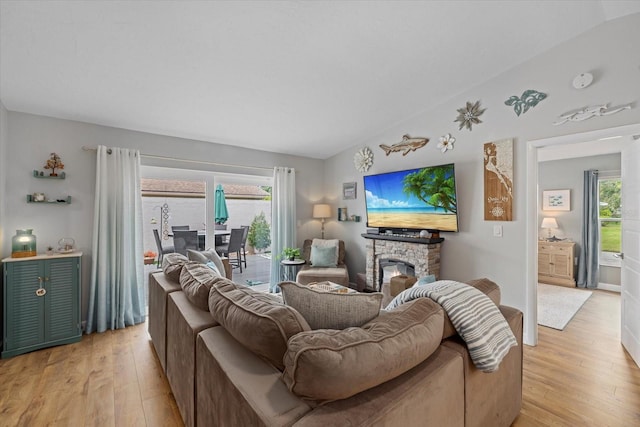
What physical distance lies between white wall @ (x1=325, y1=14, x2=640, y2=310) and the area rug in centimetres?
80

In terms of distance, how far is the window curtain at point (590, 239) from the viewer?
4.69m

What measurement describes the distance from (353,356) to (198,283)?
1235 millimetres

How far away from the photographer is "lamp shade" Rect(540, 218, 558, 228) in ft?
17.0

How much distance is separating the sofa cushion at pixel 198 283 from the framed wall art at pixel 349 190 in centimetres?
307

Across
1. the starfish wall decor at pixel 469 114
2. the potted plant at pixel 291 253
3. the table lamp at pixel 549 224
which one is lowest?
the potted plant at pixel 291 253

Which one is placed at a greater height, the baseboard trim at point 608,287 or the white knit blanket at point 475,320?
the white knit blanket at point 475,320

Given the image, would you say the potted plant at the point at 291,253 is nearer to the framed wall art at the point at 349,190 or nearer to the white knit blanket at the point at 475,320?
the framed wall art at the point at 349,190

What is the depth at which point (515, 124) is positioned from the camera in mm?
2973

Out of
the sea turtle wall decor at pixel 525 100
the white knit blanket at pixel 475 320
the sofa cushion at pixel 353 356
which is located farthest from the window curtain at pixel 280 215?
the sofa cushion at pixel 353 356

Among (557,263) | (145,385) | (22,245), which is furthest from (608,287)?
(22,245)

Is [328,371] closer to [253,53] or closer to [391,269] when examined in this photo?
[253,53]

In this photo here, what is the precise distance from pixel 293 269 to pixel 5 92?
368 centimetres

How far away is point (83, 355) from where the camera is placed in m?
2.59

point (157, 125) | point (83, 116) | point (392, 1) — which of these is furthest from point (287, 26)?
point (83, 116)
